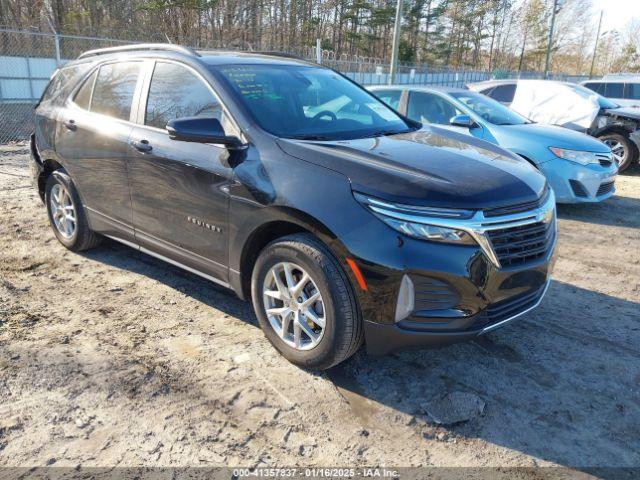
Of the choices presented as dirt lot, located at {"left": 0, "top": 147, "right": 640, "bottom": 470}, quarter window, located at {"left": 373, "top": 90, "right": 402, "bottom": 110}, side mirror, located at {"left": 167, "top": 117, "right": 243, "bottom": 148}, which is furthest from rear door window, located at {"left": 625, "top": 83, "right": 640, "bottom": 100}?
side mirror, located at {"left": 167, "top": 117, "right": 243, "bottom": 148}

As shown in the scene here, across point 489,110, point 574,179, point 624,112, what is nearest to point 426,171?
point 574,179

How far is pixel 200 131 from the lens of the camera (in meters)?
3.05

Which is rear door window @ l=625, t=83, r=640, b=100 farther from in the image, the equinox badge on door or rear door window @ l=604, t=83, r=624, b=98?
the equinox badge on door

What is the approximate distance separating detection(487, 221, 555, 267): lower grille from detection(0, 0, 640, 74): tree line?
10.9 metres

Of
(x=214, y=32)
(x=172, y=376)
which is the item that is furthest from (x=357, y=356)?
(x=214, y=32)

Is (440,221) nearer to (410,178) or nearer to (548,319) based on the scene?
(410,178)

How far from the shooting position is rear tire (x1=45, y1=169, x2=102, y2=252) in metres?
4.59

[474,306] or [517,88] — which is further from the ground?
[517,88]

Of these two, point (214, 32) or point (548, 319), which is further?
point (214, 32)

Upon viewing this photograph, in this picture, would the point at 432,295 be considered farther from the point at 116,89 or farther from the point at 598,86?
the point at 598,86

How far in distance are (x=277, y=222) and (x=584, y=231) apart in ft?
15.4

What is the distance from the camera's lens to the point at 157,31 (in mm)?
27766

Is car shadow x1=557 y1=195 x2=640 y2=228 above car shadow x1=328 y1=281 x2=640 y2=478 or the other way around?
above

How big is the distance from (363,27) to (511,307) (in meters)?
49.8
